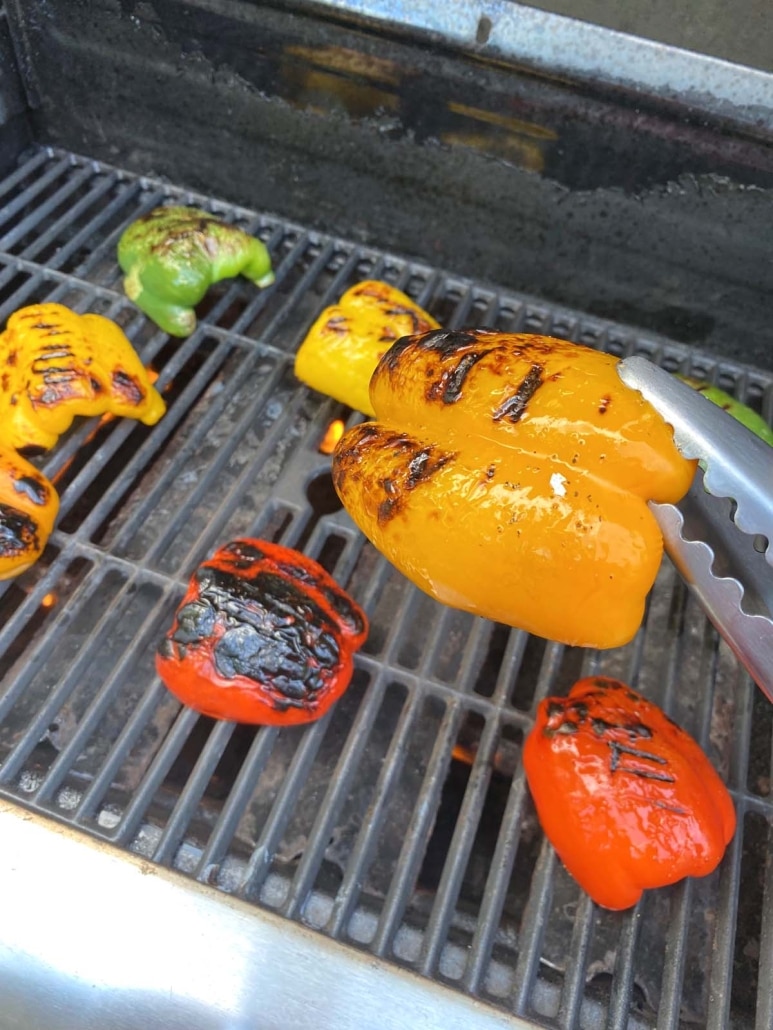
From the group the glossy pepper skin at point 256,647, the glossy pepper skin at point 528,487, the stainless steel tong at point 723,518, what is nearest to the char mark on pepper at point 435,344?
the glossy pepper skin at point 528,487

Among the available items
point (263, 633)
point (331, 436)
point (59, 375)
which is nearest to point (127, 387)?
point (59, 375)

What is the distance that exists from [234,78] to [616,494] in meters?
1.55

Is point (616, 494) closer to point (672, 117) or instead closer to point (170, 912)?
point (170, 912)

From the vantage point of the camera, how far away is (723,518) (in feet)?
3.35

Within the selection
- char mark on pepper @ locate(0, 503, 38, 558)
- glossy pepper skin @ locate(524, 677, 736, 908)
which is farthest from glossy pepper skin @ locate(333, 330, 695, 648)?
char mark on pepper @ locate(0, 503, 38, 558)

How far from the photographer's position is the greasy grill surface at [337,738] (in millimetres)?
1263

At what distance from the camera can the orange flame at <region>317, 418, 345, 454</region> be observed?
1833 mm

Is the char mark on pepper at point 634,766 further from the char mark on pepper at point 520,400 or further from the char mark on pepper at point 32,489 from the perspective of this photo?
the char mark on pepper at point 32,489

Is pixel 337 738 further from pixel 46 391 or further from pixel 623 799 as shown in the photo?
pixel 46 391

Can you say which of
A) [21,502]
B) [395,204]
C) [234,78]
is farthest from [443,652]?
[234,78]

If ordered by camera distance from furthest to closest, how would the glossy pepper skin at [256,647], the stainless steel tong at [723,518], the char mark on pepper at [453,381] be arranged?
1. the glossy pepper skin at [256,647]
2. the char mark on pepper at [453,381]
3. the stainless steel tong at [723,518]

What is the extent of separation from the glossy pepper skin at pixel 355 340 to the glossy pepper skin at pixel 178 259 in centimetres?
30

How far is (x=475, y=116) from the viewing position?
185cm

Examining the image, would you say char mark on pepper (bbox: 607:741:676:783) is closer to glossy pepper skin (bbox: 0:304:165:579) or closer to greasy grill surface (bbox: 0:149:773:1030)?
greasy grill surface (bbox: 0:149:773:1030)
